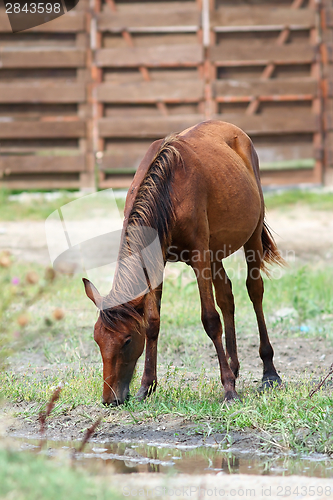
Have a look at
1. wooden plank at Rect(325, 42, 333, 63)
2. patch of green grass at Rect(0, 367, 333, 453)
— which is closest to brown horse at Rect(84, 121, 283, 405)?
patch of green grass at Rect(0, 367, 333, 453)

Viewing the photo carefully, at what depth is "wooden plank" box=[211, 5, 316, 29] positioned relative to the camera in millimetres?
10141

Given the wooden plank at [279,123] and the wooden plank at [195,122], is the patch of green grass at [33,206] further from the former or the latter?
the wooden plank at [279,123]

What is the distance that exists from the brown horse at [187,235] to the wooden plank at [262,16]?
19.9 ft

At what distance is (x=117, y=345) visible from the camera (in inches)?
139

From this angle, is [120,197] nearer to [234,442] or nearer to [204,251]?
[204,251]

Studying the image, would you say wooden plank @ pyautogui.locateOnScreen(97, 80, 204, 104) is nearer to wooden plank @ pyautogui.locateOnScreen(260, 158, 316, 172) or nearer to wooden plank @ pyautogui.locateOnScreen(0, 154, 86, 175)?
wooden plank @ pyautogui.locateOnScreen(0, 154, 86, 175)

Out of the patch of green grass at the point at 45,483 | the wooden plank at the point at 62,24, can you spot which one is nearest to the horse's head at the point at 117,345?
the patch of green grass at the point at 45,483

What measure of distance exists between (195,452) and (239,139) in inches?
100

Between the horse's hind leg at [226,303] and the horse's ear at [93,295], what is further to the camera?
the horse's hind leg at [226,303]

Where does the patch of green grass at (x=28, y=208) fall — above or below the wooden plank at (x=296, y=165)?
below

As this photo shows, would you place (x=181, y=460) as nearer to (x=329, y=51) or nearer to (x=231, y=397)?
(x=231, y=397)

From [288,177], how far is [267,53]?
2068 millimetres

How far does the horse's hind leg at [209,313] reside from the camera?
12.7 ft

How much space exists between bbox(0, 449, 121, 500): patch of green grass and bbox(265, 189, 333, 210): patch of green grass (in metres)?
8.16
